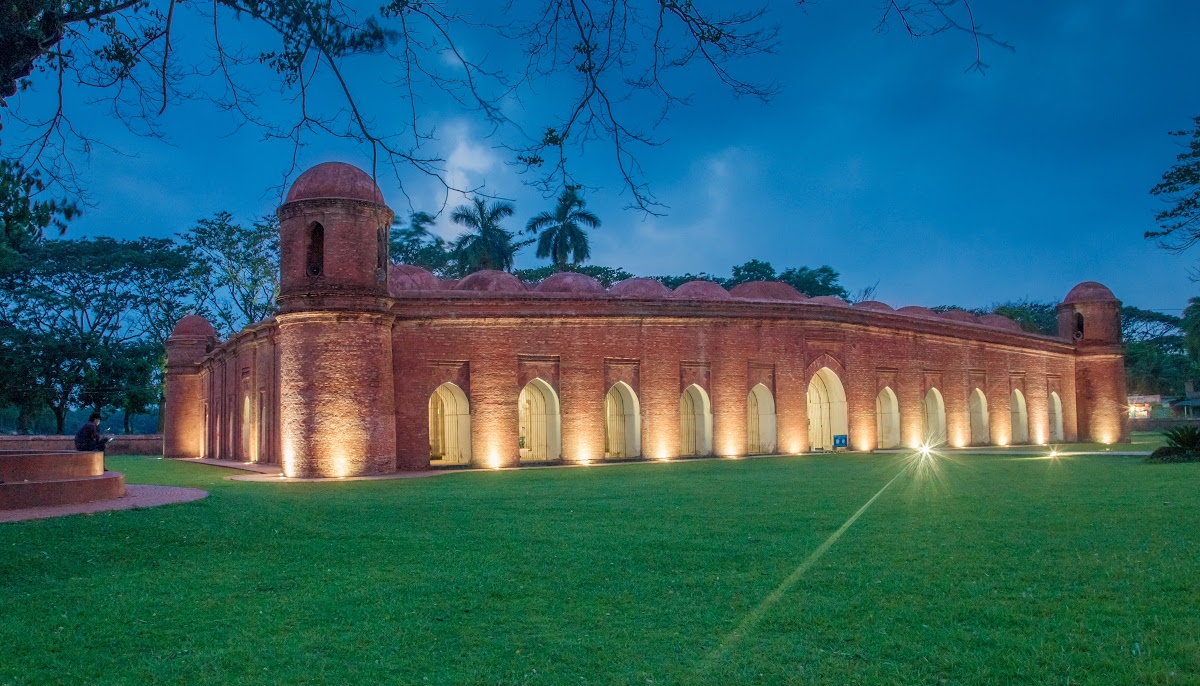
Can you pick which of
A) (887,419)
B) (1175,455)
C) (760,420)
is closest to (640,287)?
(760,420)

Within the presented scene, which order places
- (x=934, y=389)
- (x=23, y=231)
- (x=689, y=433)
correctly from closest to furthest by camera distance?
(x=23, y=231)
(x=689, y=433)
(x=934, y=389)

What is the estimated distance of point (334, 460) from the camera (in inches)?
635

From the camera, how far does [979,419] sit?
28.5m

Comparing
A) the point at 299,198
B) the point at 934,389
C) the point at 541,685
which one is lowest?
the point at 541,685

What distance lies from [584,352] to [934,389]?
12340 mm

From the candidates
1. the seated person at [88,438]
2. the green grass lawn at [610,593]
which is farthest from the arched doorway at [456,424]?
the green grass lawn at [610,593]

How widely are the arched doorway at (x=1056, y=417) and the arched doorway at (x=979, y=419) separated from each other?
5073 millimetres

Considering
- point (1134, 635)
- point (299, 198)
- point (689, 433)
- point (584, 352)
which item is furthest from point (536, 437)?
point (1134, 635)

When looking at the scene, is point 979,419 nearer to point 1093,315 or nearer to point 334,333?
point 1093,315

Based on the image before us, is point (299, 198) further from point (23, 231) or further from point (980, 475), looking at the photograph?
point (980, 475)

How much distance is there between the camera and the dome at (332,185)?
17.0 metres

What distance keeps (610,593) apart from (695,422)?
16.5 meters

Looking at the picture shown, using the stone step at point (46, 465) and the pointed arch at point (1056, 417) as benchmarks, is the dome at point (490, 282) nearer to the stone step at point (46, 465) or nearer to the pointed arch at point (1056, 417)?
the stone step at point (46, 465)

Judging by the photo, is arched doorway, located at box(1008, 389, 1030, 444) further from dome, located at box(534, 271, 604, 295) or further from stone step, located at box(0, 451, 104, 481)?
stone step, located at box(0, 451, 104, 481)
